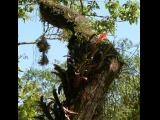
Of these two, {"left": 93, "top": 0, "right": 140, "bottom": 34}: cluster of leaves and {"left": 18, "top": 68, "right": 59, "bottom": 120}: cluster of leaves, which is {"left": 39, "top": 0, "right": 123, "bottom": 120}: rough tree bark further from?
{"left": 93, "top": 0, "right": 140, "bottom": 34}: cluster of leaves

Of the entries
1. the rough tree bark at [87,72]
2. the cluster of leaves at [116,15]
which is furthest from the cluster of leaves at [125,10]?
the rough tree bark at [87,72]

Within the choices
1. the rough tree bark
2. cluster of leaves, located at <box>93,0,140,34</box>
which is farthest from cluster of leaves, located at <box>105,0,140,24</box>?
the rough tree bark

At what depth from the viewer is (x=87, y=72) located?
5.41 metres

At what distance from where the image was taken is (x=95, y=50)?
559 cm

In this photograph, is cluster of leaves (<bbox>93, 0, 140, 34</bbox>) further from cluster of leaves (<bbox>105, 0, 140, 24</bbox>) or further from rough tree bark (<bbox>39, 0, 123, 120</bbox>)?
rough tree bark (<bbox>39, 0, 123, 120</bbox>)

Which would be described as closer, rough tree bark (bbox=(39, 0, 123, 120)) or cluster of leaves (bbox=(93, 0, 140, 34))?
rough tree bark (bbox=(39, 0, 123, 120))

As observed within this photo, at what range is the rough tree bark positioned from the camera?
5.16 m

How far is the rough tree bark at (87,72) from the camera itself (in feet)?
16.9

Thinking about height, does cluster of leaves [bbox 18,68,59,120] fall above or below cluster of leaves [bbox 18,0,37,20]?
below

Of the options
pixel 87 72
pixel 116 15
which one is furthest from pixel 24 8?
pixel 87 72

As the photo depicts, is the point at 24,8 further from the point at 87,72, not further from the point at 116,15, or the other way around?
the point at 87,72
